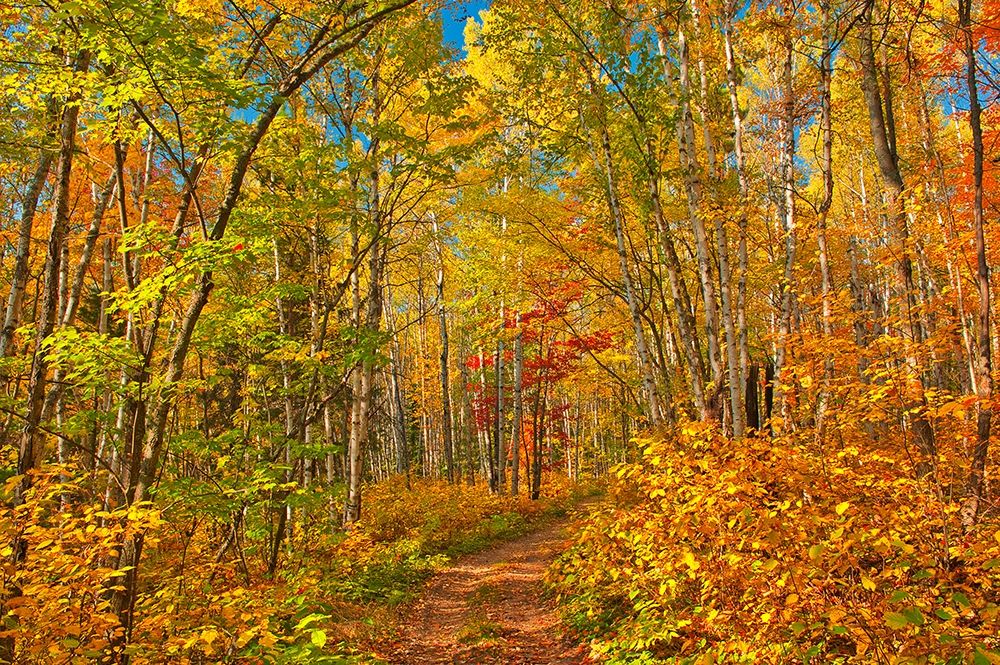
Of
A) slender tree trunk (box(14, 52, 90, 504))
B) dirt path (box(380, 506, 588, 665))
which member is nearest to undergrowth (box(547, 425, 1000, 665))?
dirt path (box(380, 506, 588, 665))

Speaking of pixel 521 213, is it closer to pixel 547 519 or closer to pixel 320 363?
pixel 320 363

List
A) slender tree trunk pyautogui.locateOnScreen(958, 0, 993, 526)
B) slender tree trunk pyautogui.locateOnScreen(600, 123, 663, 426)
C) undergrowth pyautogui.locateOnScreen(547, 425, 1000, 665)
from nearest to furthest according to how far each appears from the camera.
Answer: undergrowth pyautogui.locateOnScreen(547, 425, 1000, 665), slender tree trunk pyautogui.locateOnScreen(958, 0, 993, 526), slender tree trunk pyautogui.locateOnScreen(600, 123, 663, 426)

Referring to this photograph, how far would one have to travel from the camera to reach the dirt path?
5.46m

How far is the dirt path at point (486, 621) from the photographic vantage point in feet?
17.9

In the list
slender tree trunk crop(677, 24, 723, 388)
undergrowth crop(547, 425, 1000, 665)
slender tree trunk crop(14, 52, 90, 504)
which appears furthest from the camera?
slender tree trunk crop(677, 24, 723, 388)

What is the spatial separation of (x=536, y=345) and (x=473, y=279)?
525 centimetres

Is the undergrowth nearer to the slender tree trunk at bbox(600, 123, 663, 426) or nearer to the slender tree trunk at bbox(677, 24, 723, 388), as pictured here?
the slender tree trunk at bbox(677, 24, 723, 388)

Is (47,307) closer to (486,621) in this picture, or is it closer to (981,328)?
(486,621)

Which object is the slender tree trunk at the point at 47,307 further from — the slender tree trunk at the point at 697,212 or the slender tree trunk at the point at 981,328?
the slender tree trunk at the point at 981,328

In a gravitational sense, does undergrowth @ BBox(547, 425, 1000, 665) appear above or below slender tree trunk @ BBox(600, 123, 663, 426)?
below

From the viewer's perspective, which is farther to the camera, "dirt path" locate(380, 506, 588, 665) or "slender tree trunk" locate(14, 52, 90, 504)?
"dirt path" locate(380, 506, 588, 665)

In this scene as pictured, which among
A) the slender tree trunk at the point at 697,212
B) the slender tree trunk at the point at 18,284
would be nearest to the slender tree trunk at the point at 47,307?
the slender tree trunk at the point at 18,284

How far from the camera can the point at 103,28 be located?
3381 mm

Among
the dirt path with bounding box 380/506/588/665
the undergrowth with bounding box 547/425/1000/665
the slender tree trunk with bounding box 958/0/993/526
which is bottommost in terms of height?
the dirt path with bounding box 380/506/588/665
